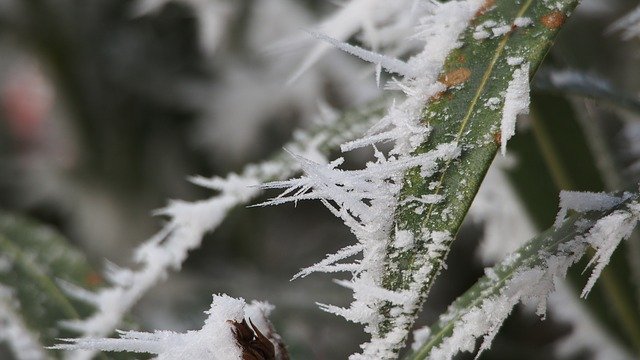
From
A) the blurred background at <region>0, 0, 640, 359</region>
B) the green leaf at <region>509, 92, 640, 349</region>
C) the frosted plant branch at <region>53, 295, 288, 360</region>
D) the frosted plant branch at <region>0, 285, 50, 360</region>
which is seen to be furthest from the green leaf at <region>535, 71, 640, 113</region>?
the blurred background at <region>0, 0, 640, 359</region>

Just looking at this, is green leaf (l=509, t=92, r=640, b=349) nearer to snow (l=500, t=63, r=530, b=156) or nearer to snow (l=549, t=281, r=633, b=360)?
snow (l=549, t=281, r=633, b=360)

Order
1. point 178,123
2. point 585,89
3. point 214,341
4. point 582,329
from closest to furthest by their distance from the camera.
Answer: point 214,341
point 585,89
point 582,329
point 178,123

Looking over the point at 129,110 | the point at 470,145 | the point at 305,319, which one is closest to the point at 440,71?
the point at 470,145

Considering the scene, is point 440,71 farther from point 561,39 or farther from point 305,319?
point 305,319

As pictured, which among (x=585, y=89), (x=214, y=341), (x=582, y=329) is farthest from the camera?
(x=582, y=329)

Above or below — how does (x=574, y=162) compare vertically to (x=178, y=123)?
below

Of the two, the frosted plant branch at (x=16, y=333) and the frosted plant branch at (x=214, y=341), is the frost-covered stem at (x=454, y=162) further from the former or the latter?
the frosted plant branch at (x=16, y=333)

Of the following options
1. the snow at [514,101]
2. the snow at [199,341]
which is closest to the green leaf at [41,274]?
the snow at [199,341]

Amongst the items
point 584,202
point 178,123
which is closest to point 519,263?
point 584,202

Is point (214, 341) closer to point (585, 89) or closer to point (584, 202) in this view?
point (584, 202)
